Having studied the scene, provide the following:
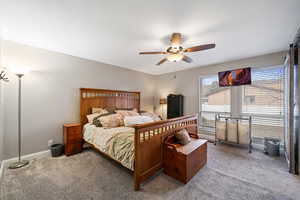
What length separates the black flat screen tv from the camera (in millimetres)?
3300

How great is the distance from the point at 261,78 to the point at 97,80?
15.3 feet

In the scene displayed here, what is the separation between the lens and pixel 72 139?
110 inches

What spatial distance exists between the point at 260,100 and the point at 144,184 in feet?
11.8

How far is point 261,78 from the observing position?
3.18 metres

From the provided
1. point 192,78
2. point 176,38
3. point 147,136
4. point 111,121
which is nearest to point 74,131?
point 111,121

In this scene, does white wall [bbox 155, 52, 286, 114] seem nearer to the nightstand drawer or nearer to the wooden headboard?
the wooden headboard

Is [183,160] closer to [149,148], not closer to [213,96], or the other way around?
[149,148]

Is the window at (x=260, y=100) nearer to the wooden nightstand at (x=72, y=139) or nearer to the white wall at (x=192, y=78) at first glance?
the white wall at (x=192, y=78)

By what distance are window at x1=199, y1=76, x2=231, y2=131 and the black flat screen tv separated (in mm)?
204

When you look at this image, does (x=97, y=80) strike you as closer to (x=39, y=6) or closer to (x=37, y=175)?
(x=39, y=6)

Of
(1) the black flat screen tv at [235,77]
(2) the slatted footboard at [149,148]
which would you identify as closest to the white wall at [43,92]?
(2) the slatted footboard at [149,148]

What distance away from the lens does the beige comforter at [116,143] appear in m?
1.84

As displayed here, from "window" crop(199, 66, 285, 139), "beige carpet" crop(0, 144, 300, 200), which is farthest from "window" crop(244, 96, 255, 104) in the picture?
"beige carpet" crop(0, 144, 300, 200)

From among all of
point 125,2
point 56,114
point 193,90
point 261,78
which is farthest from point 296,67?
point 56,114
